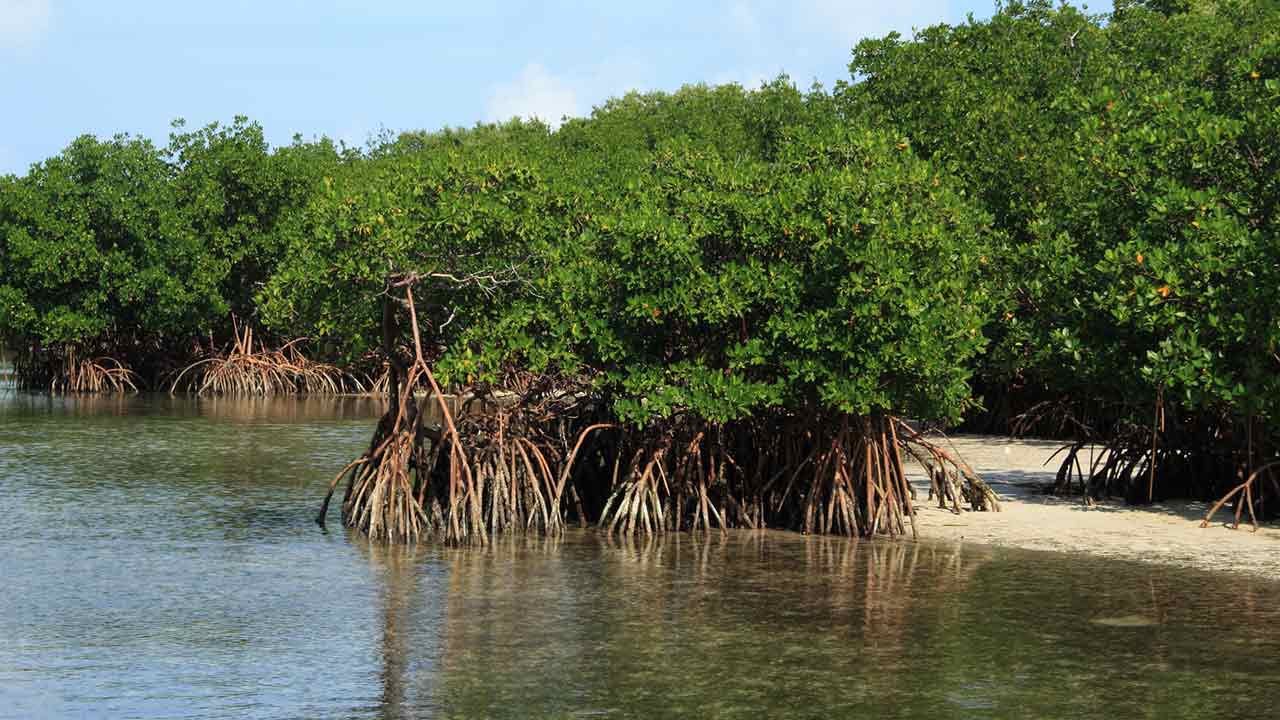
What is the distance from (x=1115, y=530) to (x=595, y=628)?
7516 mm

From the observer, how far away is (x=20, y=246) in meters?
43.3

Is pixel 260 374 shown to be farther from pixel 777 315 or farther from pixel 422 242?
pixel 777 315

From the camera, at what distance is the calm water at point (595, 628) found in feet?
35.9

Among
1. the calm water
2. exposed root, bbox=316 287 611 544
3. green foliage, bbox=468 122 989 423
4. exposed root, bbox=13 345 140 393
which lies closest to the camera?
the calm water

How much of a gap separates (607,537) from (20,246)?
100ft

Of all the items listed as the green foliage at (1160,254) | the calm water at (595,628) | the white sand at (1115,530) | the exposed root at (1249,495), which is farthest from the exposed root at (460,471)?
the exposed root at (1249,495)

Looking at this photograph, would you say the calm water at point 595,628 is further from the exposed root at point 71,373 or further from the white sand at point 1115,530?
the exposed root at point 71,373

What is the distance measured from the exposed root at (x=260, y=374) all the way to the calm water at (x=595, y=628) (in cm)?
2359

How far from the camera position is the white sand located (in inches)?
648

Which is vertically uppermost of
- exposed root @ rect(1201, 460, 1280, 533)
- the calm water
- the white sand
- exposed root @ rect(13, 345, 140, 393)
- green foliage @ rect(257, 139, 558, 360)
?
green foliage @ rect(257, 139, 558, 360)

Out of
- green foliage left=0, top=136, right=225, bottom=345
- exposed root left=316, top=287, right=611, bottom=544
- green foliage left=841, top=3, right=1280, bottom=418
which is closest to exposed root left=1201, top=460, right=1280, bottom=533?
green foliage left=841, top=3, right=1280, bottom=418

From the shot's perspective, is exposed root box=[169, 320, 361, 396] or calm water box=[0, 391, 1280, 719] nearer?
calm water box=[0, 391, 1280, 719]

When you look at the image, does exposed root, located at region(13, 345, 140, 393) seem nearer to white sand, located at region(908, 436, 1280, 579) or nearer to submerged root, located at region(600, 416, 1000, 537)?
submerged root, located at region(600, 416, 1000, 537)

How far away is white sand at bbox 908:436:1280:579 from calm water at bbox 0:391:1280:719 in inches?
26.6
